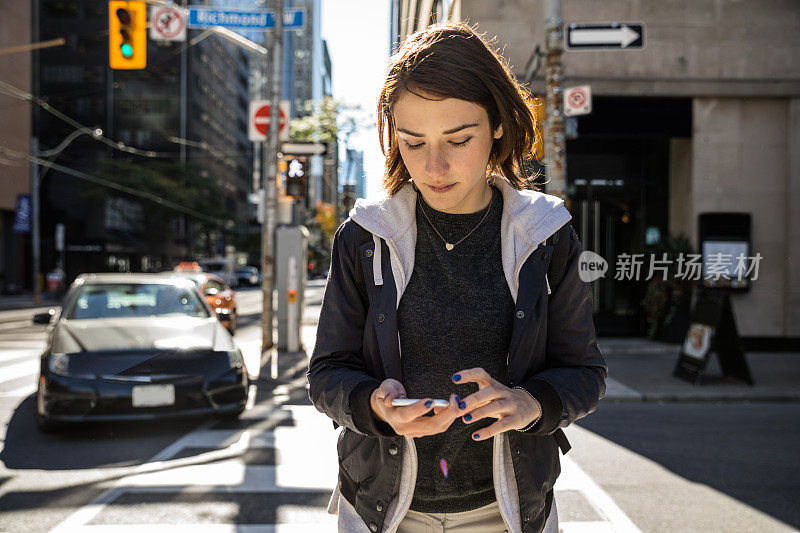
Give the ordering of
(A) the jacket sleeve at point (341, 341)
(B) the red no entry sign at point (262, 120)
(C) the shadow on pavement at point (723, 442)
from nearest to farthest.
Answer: (A) the jacket sleeve at point (341, 341)
(C) the shadow on pavement at point (723, 442)
(B) the red no entry sign at point (262, 120)

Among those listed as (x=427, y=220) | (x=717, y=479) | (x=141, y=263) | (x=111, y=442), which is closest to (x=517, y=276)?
(x=427, y=220)

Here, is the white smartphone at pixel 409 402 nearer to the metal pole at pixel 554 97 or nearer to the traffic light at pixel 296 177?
the metal pole at pixel 554 97

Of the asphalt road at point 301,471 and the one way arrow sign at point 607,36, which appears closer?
the asphalt road at point 301,471

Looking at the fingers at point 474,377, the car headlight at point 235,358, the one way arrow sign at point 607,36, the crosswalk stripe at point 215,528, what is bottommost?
the crosswalk stripe at point 215,528

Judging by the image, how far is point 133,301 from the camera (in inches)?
301

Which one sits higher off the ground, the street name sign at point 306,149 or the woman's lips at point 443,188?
the street name sign at point 306,149

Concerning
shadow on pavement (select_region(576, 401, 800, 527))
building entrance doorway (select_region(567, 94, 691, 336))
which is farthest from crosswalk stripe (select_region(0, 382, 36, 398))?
building entrance doorway (select_region(567, 94, 691, 336))

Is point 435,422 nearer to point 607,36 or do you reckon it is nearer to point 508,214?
point 508,214

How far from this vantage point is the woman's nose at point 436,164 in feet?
5.23

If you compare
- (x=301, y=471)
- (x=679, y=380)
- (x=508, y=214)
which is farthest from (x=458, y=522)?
(x=679, y=380)

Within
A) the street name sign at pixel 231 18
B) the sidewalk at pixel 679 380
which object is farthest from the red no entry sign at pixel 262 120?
the sidewalk at pixel 679 380

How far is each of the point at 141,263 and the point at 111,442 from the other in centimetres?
5353

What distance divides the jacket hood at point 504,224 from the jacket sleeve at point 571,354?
96 millimetres

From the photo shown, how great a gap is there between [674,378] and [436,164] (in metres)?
9.54
